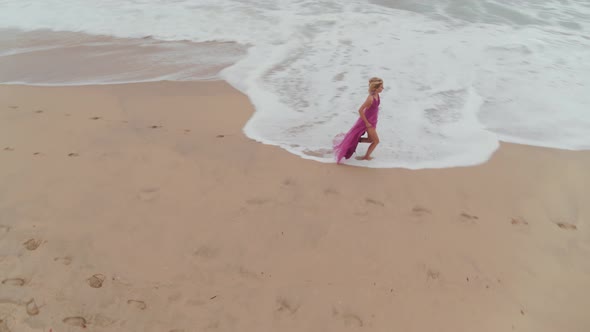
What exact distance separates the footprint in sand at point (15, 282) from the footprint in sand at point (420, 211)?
10.9ft

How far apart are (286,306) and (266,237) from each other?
0.71 m

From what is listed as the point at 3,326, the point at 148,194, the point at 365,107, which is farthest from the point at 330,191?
the point at 3,326

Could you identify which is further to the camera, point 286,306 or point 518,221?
point 518,221

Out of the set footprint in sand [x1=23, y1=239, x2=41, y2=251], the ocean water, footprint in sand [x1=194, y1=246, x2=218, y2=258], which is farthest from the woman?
footprint in sand [x1=23, y1=239, x2=41, y2=251]

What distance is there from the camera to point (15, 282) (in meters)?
2.82

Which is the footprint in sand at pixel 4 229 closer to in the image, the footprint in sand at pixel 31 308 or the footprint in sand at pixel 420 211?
the footprint in sand at pixel 31 308

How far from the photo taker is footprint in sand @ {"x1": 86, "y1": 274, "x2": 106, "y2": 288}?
284cm

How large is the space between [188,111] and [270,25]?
507 cm

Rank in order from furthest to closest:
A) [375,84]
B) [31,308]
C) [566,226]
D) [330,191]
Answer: [375,84] < [330,191] < [566,226] < [31,308]

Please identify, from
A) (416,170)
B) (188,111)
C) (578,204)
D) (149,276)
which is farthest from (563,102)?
(149,276)

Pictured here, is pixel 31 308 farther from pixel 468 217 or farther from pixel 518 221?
pixel 518 221

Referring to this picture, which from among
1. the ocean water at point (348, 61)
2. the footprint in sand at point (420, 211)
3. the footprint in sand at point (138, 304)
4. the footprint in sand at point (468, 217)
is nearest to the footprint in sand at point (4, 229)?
the footprint in sand at point (138, 304)

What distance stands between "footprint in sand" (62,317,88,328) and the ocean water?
274cm

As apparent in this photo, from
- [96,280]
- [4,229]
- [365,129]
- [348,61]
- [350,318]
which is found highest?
[348,61]
